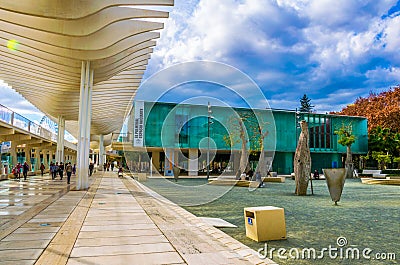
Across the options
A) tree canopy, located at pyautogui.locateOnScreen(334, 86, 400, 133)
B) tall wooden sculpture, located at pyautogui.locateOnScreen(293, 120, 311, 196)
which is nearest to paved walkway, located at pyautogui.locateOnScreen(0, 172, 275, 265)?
tall wooden sculpture, located at pyautogui.locateOnScreen(293, 120, 311, 196)

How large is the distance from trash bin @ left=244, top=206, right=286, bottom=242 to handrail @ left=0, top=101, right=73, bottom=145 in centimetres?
2111

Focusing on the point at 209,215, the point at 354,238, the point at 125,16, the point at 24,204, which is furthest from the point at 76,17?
the point at 354,238

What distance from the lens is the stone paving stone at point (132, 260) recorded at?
463 centimetres

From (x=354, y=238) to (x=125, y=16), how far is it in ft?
37.1

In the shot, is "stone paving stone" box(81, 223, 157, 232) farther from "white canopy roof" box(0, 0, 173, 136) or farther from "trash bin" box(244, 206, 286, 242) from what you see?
"white canopy roof" box(0, 0, 173, 136)

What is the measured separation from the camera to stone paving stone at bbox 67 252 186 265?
182 inches

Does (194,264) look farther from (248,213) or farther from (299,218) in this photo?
(299,218)

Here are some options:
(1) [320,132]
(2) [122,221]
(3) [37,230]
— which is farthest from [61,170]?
(1) [320,132]

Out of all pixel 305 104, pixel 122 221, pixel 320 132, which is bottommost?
pixel 122 221

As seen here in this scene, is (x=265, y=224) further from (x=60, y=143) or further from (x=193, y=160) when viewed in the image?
(x=193, y=160)

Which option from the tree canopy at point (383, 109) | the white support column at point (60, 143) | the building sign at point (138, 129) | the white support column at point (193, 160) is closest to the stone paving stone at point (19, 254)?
the building sign at point (138, 129)

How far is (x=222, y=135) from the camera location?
129ft

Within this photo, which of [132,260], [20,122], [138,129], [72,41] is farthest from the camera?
[138,129]

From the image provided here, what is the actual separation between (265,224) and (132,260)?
2584mm
